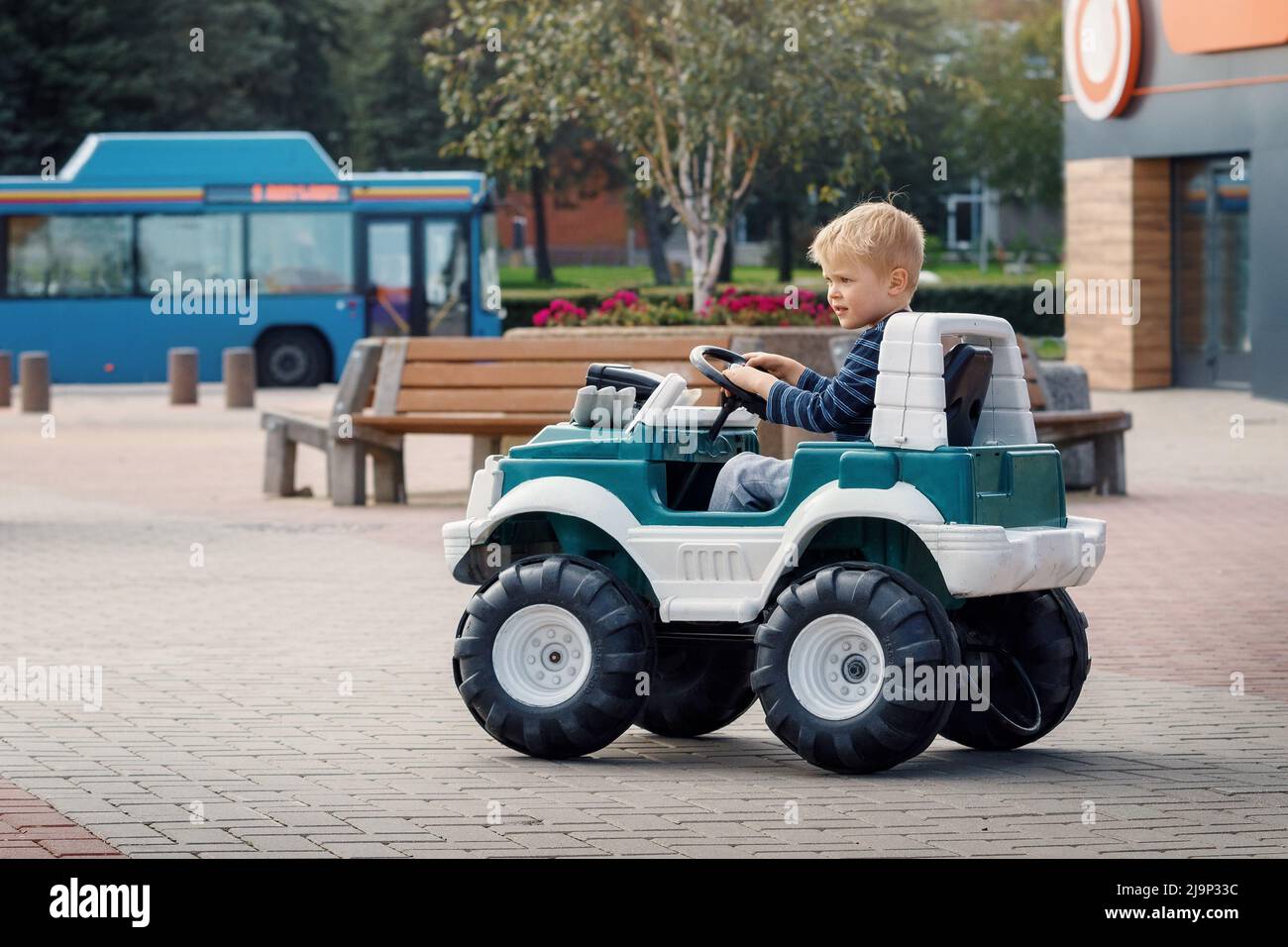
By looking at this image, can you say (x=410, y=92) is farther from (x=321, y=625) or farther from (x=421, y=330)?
(x=321, y=625)

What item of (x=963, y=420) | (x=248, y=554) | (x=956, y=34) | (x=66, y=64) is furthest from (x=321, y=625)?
(x=956, y=34)

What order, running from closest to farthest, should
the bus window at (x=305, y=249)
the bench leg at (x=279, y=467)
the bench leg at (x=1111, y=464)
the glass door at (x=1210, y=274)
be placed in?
the bench leg at (x=1111, y=464) → the bench leg at (x=279, y=467) → the glass door at (x=1210, y=274) → the bus window at (x=305, y=249)

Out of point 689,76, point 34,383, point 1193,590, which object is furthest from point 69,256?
point 1193,590

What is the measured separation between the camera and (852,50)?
2217 centimetres

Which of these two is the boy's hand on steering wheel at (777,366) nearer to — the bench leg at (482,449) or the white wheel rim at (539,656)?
the white wheel rim at (539,656)

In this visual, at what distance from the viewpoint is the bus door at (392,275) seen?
3042cm

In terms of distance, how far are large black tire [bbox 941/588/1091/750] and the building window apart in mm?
25704

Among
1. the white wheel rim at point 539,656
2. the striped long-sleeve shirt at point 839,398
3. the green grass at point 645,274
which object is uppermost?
the green grass at point 645,274

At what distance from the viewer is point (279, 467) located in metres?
14.8

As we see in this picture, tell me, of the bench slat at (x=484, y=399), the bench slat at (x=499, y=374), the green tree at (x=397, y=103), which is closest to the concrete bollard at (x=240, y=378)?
the bench slat at (x=499, y=374)

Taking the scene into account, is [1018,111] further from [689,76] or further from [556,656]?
[556,656]

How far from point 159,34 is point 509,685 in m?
43.8

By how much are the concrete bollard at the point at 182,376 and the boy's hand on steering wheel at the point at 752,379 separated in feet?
68.7

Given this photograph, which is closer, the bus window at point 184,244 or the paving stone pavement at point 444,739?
the paving stone pavement at point 444,739
